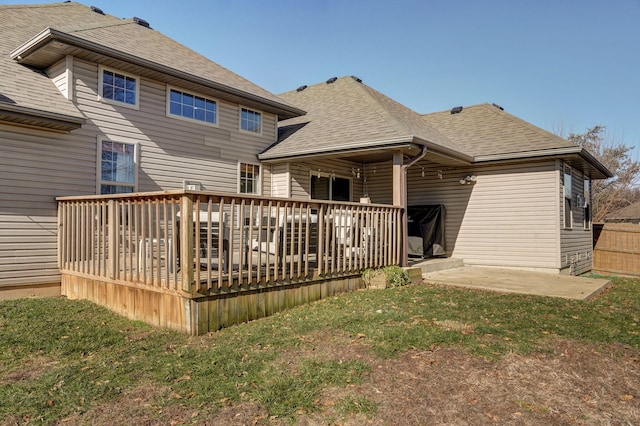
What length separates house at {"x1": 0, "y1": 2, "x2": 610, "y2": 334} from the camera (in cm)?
514

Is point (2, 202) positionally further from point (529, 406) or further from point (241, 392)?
point (529, 406)

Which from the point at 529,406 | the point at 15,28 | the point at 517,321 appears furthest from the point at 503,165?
the point at 15,28

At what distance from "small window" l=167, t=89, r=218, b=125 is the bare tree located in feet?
82.2

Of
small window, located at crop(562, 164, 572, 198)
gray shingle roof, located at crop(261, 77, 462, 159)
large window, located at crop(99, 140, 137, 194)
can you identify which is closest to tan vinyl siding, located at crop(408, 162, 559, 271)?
small window, located at crop(562, 164, 572, 198)

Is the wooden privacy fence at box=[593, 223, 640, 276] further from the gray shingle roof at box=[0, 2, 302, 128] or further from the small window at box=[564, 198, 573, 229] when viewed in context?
the gray shingle roof at box=[0, 2, 302, 128]

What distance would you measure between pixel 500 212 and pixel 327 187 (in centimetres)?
470

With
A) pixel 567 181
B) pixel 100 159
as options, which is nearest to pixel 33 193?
pixel 100 159

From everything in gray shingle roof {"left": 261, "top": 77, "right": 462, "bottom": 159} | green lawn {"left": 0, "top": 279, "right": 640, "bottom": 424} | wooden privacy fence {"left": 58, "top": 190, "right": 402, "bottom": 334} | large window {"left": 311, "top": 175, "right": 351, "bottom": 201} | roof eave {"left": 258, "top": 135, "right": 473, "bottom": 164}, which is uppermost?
gray shingle roof {"left": 261, "top": 77, "right": 462, "bottom": 159}

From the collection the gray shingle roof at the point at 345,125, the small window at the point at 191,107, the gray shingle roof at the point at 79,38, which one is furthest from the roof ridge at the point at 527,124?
the small window at the point at 191,107

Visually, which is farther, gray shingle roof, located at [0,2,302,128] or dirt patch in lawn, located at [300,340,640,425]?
gray shingle roof, located at [0,2,302,128]

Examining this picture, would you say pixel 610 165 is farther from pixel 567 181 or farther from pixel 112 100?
pixel 112 100

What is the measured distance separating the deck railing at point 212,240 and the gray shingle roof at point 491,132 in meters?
4.25

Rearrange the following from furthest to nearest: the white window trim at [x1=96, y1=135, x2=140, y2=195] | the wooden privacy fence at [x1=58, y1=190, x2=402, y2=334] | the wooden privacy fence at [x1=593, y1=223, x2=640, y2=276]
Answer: the wooden privacy fence at [x1=593, y1=223, x2=640, y2=276] < the white window trim at [x1=96, y1=135, x2=140, y2=195] < the wooden privacy fence at [x1=58, y1=190, x2=402, y2=334]

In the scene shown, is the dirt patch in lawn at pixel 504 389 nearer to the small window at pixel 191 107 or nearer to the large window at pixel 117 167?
the large window at pixel 117 167
